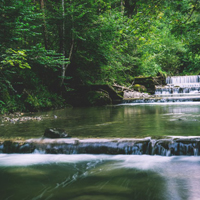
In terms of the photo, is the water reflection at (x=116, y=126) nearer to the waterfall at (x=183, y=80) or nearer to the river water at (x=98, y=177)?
the river water at (x=98, y=177)

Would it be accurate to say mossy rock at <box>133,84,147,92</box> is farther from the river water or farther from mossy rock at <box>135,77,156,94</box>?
the river water

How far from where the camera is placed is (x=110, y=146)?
4238 millimetres

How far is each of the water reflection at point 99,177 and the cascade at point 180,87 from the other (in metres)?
15.4

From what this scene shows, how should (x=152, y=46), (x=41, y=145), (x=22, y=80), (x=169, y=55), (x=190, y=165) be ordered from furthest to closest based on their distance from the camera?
(x=169, y=55) < (x=152, y=46) < (x=22, y=80) < (x=41, y=145) < (x=190, y=165)

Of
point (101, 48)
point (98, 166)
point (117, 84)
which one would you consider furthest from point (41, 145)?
point (117, 84)

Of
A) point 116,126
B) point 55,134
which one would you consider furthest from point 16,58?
point 116,126

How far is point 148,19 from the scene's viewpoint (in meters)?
5.54

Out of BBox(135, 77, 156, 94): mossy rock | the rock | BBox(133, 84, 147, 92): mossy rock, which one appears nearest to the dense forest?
BBox(133, 84, 147, 92): mossy rock

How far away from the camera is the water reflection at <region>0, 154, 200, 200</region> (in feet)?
8.80

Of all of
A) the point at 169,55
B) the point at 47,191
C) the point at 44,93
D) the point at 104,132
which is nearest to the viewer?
the point at 47,191

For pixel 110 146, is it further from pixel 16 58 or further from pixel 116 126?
pixel 16 58

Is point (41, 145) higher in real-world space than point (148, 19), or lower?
lower

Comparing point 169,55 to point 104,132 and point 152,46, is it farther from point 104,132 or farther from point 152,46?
point 104,132

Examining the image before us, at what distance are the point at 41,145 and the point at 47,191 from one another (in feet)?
5.84
